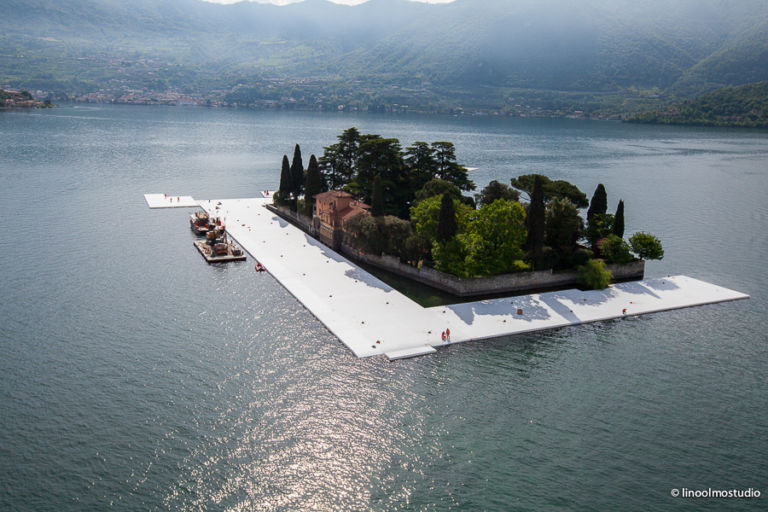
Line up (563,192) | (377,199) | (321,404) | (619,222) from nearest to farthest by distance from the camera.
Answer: (321,404) → (619,222) → (377,199) → (563,192)

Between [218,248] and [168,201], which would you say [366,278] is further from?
[168,201]

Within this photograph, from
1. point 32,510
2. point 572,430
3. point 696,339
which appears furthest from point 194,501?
point 696,339

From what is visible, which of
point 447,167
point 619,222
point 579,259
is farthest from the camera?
point 447,167

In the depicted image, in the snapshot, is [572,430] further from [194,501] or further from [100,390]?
[100,390]

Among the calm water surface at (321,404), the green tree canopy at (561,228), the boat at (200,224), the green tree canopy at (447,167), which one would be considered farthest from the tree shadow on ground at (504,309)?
the boat at (200,224)

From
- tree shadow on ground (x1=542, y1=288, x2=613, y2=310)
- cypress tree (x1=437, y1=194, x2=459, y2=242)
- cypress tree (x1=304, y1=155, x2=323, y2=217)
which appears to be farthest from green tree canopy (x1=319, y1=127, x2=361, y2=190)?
tree shadow on ground (x1=542, y1=288, x2=613, y2=310)

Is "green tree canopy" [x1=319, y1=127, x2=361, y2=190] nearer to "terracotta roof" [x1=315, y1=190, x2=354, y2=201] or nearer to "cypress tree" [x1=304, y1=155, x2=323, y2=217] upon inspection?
"cypress tree" [x1=304, y1=155, x2=323, y2=217]

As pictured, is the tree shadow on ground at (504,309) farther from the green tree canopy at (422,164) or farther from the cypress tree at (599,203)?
the green tree canopy at (422,164)

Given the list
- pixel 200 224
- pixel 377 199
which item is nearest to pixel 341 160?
pixel 377 199
